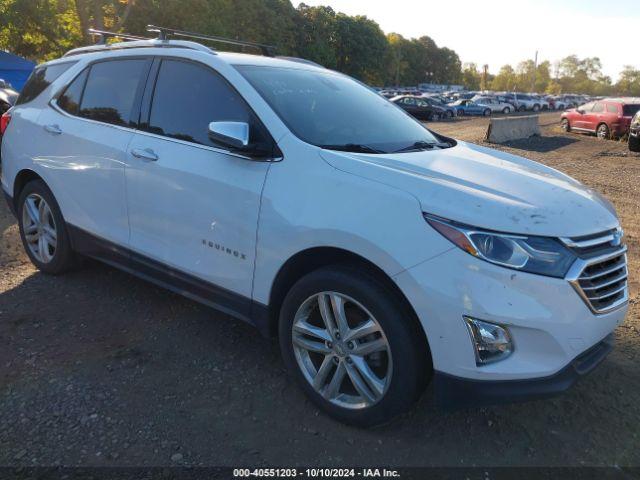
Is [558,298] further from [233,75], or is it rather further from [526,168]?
[233,75]

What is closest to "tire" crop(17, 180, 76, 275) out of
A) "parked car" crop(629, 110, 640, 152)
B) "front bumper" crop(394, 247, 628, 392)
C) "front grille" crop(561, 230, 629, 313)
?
"front bumper" crop(394, 247, 628, 392)

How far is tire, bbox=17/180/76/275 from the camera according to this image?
4.34m

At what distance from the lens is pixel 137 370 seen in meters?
3.22

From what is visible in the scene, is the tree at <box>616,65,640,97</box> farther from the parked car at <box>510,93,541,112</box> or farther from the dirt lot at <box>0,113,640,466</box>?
the dirt lot at <box>0,113,640,466</box>

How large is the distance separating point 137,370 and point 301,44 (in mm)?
64413

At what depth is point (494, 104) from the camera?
48.3 metres

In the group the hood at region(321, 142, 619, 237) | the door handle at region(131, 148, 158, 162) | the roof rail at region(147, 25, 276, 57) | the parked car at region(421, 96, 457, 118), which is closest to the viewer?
the hood at region(321, 142, 619, 237)

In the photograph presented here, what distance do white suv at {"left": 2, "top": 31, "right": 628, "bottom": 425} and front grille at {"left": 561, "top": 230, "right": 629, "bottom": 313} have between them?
0.04 feet

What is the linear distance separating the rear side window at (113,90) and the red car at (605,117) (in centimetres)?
2180

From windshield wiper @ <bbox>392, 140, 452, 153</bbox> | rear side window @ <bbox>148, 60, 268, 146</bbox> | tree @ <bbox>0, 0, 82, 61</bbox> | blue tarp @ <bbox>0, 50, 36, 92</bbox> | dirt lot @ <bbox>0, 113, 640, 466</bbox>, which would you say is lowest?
dirt lot @ <bbox>0, 113, 640, 466</bbox>

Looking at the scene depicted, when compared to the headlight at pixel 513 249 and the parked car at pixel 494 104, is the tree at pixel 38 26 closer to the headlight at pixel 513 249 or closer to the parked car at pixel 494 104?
the parked car at pixel 494 104

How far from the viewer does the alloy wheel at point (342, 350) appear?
2.58 metres

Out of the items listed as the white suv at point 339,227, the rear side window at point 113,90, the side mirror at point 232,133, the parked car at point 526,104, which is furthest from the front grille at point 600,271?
the parked car at point 526,104

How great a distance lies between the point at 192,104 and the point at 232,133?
0.70 m
